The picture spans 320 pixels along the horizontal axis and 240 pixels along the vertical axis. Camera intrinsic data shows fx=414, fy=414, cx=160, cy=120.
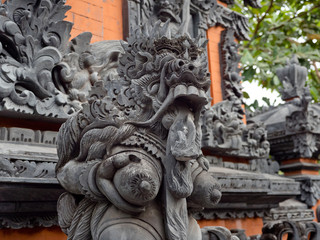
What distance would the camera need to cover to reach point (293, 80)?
22.3 feet

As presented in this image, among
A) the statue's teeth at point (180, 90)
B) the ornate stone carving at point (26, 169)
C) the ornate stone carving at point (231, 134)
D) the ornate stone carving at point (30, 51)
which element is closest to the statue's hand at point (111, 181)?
the statue's teeth at point (180, 90)

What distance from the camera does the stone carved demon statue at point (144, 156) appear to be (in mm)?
1876

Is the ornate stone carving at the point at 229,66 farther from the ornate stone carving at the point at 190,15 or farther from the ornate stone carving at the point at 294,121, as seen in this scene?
the ornate stone carving at the point at 294,121

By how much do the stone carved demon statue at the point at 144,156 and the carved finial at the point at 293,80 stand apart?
15.9 ft

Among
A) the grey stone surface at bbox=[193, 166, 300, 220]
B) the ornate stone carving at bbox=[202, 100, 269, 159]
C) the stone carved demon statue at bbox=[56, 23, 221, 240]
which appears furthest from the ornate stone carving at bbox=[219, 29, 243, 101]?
the stone carved demon statue at bbox=[56, 23, 221, 240]

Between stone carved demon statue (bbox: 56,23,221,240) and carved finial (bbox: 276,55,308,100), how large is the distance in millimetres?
4861

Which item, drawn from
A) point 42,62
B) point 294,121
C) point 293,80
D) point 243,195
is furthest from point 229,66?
point 42,62

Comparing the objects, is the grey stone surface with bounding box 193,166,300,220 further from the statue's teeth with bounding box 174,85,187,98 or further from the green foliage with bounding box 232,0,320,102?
the green foliage with bounding box 232,0,320,102

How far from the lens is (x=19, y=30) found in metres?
3.01

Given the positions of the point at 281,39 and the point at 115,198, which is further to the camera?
the point at 281,39

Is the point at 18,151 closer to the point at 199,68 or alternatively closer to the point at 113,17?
the point at 199,68

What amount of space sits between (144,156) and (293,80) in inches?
212

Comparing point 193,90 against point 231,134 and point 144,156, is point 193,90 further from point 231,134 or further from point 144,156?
point 231,134

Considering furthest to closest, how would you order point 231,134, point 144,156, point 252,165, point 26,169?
point 252,165 → point 231,134 → point 26,169 → point 144,156
